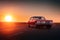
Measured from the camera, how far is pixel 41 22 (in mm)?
22375

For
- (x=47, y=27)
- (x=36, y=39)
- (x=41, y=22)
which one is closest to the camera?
(x=36, y=39)

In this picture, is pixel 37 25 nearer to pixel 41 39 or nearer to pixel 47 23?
pixel 47 23

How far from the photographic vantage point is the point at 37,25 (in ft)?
74.0

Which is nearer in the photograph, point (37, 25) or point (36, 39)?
point (36, 39)

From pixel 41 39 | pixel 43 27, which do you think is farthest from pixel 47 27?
pixel 41 39

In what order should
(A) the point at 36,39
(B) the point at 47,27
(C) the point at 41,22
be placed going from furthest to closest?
(B) the point at 47,27
(C) the point at 41,22
(A) the point at 36,39

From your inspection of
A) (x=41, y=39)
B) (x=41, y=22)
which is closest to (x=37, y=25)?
(x=41, y=22)

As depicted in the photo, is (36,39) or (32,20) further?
(32,20)

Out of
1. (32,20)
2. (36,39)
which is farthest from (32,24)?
(36,39)

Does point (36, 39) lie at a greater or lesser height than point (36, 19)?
lesser

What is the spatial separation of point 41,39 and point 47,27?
427 inches

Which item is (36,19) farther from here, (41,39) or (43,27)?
(41,39)

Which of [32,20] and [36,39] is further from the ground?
[32,20]

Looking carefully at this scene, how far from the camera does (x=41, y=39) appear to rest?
42.9 feet
